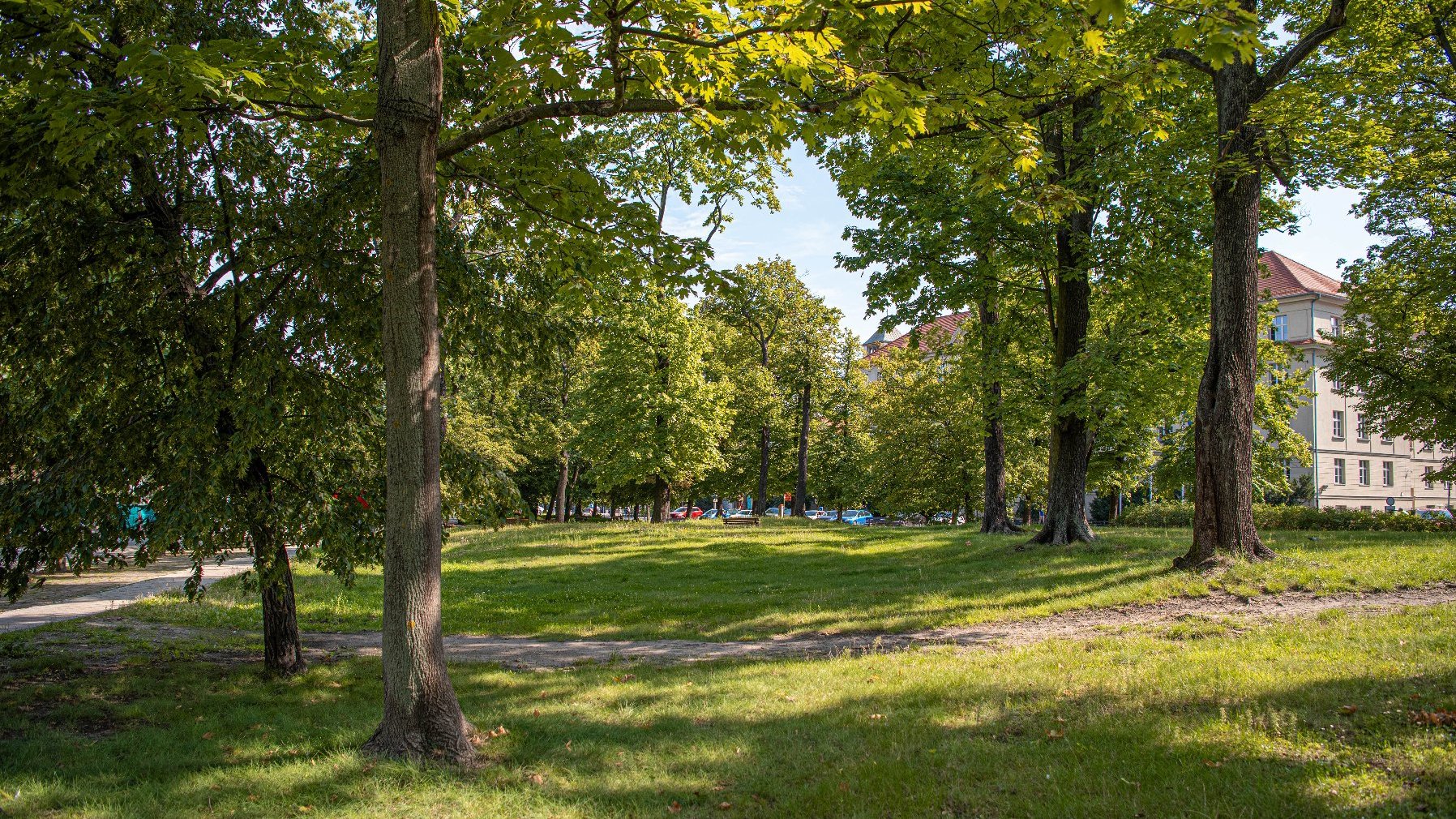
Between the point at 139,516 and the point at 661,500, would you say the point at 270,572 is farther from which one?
the point at 661,500

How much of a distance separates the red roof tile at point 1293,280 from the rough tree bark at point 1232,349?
1989 inches

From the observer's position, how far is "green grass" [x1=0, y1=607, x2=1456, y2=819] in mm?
4750

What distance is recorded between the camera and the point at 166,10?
25.3ft

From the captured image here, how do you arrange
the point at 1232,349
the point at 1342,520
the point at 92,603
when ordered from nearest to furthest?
the point at 1232,349, the point at 92,603, the point at 1342,520

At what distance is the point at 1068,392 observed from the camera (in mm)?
17609

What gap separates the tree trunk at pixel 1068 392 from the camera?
A: 17672 mm

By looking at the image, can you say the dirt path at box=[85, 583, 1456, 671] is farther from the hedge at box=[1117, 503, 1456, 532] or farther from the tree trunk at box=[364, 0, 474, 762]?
the hedge at box=[1117, 503, 1456, 532]

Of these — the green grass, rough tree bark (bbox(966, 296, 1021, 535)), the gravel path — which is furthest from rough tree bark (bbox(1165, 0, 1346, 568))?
rough tree bark (bbox(966, 296, 1021, 535))

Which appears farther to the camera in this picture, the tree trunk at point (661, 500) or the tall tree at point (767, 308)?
the tall tree at point (767, 308)

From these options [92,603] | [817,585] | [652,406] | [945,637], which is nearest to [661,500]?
[652,406]

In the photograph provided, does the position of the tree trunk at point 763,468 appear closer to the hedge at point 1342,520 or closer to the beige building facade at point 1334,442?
the hedge at point 1342,520

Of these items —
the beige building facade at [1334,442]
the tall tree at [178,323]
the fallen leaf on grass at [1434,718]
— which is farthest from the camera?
the beige building facade at [1334,442]

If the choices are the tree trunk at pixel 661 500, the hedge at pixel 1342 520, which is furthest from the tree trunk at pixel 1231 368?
the tree trunk at pixel 661 500

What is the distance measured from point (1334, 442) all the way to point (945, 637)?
59881 millimetres
